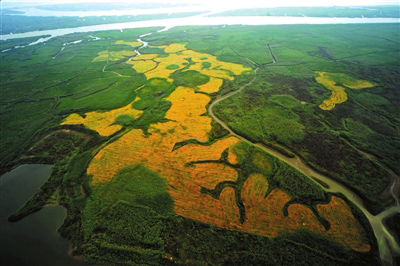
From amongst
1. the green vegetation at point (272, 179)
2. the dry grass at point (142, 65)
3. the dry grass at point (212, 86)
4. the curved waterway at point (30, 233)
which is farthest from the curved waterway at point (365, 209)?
the dry grass at point (142, 65)

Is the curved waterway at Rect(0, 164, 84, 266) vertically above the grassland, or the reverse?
the grassland

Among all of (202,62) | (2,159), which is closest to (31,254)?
(2,159)

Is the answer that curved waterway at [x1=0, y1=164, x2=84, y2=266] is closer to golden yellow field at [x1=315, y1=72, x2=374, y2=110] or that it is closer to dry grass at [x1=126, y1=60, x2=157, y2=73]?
dry grass at [x1=126, y1=60, x2=157, y2=73]

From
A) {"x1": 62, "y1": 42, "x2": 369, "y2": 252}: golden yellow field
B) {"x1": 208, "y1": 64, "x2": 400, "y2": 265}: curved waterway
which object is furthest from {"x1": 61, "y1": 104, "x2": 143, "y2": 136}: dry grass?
{"x1": 208, "y1": 64, "x2": 400, "y2": 265}: curved waterway

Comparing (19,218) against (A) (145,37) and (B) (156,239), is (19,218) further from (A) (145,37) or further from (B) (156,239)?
(A) (145,37)

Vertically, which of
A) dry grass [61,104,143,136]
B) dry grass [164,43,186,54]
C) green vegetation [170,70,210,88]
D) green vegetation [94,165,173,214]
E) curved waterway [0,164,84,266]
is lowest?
curved waterway [0,164,84,266]
